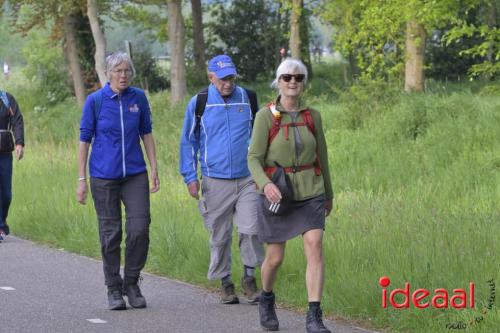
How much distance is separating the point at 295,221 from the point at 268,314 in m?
0.68

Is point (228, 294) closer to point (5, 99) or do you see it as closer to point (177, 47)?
point (5, 99)

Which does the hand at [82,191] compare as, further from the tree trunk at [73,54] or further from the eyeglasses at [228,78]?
the tree trunk at [73,54]

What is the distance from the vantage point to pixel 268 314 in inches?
330

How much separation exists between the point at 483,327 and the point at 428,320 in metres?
0.48

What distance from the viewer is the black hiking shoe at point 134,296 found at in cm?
942

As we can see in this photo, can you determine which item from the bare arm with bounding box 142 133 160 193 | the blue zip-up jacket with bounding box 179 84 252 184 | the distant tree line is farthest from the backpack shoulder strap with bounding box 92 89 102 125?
the distant tree line

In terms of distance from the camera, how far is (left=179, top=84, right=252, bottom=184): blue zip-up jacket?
9.48 m

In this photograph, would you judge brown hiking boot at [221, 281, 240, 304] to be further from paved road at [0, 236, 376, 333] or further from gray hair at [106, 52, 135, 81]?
gray hair at [106, 52, 135, 81]

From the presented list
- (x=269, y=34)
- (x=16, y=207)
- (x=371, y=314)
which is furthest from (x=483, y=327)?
(x=269, y=34)

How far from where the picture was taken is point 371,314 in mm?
8492

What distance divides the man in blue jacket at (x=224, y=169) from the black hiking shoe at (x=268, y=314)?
1.12m

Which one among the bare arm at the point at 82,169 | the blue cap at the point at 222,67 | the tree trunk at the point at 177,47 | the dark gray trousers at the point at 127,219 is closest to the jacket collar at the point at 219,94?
the blue cap at the point at 222,67

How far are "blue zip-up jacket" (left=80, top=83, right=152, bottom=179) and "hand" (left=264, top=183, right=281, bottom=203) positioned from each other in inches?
67.2

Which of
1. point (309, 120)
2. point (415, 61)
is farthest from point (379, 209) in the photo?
point (415, 61)
